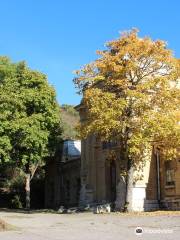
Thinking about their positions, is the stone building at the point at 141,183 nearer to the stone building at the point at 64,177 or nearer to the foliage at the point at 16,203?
the stone building at the point at 64,177

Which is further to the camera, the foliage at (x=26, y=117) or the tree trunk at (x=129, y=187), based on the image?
the foliage at (x=26, y=117)

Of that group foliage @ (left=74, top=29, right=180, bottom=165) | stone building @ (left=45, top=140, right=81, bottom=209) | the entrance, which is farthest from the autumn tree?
stone building @ (left=45, top=140, right=81, bottom=209)

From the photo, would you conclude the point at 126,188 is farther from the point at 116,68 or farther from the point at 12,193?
the point at 12,193

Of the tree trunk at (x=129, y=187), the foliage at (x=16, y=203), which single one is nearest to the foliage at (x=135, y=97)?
the tree trunk at (x=129, y=187)

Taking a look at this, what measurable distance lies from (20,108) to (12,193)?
1605 cm

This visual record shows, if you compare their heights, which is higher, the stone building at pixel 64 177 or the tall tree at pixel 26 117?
the tall tree at pixel 26 117

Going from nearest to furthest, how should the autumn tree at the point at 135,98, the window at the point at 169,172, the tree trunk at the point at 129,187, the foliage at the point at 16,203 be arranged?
the autumn tree at the point at 135,98 < the tree trunk at the point at 129,187 < the window at the point at 169,172 < the foliage at the point at 16,203

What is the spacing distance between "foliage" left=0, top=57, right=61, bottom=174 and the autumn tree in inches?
395

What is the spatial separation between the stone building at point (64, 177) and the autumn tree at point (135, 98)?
1549 centimetres

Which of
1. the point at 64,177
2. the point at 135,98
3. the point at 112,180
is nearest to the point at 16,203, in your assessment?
the point at 64,177

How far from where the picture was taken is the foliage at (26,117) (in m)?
42.3

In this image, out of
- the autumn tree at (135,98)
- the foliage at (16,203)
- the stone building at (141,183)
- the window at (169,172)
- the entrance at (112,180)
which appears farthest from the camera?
the foliage at (16,203)

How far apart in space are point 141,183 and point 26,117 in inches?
486

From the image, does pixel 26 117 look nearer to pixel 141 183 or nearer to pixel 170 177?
pixel 141 183
